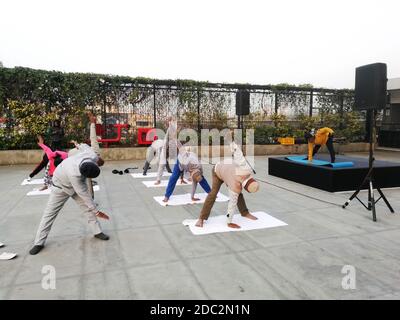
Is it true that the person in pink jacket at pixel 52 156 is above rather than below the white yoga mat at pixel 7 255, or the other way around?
above

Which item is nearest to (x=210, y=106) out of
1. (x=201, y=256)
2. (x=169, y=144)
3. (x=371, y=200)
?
(x=169, y=144)

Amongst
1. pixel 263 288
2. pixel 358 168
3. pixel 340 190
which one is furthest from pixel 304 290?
pixel 358 168

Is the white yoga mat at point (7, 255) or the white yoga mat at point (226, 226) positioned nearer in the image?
the white yoga mat at point (7, 255)

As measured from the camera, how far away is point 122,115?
1343 centimetres

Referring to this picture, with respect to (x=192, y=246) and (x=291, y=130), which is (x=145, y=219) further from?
(x=291, y=130)

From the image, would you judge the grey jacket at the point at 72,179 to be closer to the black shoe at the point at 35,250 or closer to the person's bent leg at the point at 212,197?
the black shoe at the point at 35,250

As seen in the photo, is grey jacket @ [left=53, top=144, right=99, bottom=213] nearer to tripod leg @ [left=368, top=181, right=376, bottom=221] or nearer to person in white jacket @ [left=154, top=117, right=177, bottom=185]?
person in white jacket @ [left=154, top=117, right=177, bottom=185]

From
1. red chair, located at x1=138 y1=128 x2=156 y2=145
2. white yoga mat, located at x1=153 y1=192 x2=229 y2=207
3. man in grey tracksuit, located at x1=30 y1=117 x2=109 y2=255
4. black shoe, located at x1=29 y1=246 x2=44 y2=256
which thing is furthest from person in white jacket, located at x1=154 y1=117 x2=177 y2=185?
red chair, located at x1=138 y1=128 x2=156 y2=145

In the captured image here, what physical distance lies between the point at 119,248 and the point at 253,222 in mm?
2168

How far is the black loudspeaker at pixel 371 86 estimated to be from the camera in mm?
5359

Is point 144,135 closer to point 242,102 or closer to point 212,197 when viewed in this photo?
point 242,102

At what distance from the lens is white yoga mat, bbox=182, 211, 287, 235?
465 centimetres

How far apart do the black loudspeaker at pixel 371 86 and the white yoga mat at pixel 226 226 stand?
8.89ft

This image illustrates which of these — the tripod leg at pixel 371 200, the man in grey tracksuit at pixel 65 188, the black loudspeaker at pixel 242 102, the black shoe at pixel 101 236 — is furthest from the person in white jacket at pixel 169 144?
the tripod leg at pixel 371 200
